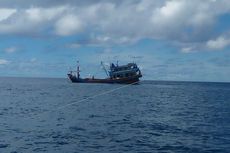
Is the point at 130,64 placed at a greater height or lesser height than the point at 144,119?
greater

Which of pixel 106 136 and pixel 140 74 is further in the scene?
pixel 140 74

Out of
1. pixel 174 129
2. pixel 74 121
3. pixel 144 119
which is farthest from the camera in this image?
pixel 144 119

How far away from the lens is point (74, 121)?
44094 mm

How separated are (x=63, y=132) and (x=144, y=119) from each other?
15.0 m

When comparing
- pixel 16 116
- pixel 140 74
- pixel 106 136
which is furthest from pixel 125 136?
pixel 140 74

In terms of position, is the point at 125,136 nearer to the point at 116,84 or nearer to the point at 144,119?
the point at 144,119

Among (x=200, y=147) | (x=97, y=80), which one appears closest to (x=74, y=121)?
(x=200, y=147)

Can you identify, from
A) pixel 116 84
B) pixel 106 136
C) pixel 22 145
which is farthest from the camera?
pixel 116 84

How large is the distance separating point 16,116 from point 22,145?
1798 cm

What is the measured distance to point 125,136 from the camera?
34375 millimetres

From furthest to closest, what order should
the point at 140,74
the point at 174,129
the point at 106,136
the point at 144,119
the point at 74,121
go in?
the point at 140,74 → the point at 144,119 → the point at 74,121 → the point at 174,129 → the point at 106,136

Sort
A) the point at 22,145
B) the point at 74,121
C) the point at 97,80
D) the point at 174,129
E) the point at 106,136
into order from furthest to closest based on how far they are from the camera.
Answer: the point at 97,80, the point at 74,121, the point at 174,129, the point at 106,136, the point at 22,145

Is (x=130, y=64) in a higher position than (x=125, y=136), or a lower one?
higher

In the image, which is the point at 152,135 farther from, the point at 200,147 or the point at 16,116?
the point at 16,116
